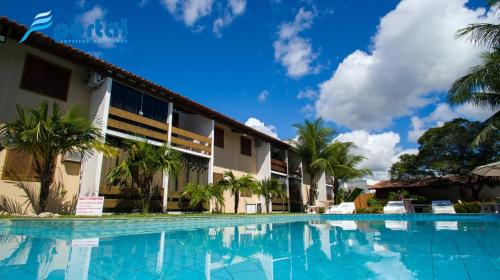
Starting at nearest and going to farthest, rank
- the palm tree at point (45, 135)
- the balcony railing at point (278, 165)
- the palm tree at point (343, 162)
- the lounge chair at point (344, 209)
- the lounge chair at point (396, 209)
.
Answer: the palm tree at point (45, 135) < the lounge chair at point (396, 209) < the lounge chair at point (344, 209) < the balcony railing at point (278, 165) < the palm tree at point (343, 162)

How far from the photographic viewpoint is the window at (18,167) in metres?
8.94

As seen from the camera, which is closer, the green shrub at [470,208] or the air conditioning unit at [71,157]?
the air conditioning unit at [71,157]

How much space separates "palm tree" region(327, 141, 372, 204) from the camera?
74.0 feet

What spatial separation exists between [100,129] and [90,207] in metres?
2.47

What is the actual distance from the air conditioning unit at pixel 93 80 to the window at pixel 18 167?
3.27 metres

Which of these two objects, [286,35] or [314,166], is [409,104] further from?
[286,35]

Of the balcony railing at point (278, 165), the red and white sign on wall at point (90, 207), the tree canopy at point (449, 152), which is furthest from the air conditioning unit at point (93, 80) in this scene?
the tree canopy at point (449, 152)

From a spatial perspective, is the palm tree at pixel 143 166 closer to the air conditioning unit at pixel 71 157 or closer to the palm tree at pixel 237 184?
the air conditioning unit at pixel 71 157

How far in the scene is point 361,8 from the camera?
12281mm

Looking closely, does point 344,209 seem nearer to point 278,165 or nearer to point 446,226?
point 278,165

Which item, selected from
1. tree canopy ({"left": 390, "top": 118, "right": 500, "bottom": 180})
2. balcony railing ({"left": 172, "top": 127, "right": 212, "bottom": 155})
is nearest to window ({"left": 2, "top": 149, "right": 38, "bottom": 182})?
balcony railing ({"left": 172, "top": 127, "right": 212, "bottom": 155})

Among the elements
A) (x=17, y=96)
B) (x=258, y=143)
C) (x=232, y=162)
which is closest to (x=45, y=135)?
(x=17, y=96)

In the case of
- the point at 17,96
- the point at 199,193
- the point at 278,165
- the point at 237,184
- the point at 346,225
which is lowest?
the point at 346,225

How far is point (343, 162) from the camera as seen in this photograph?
2448 cm
